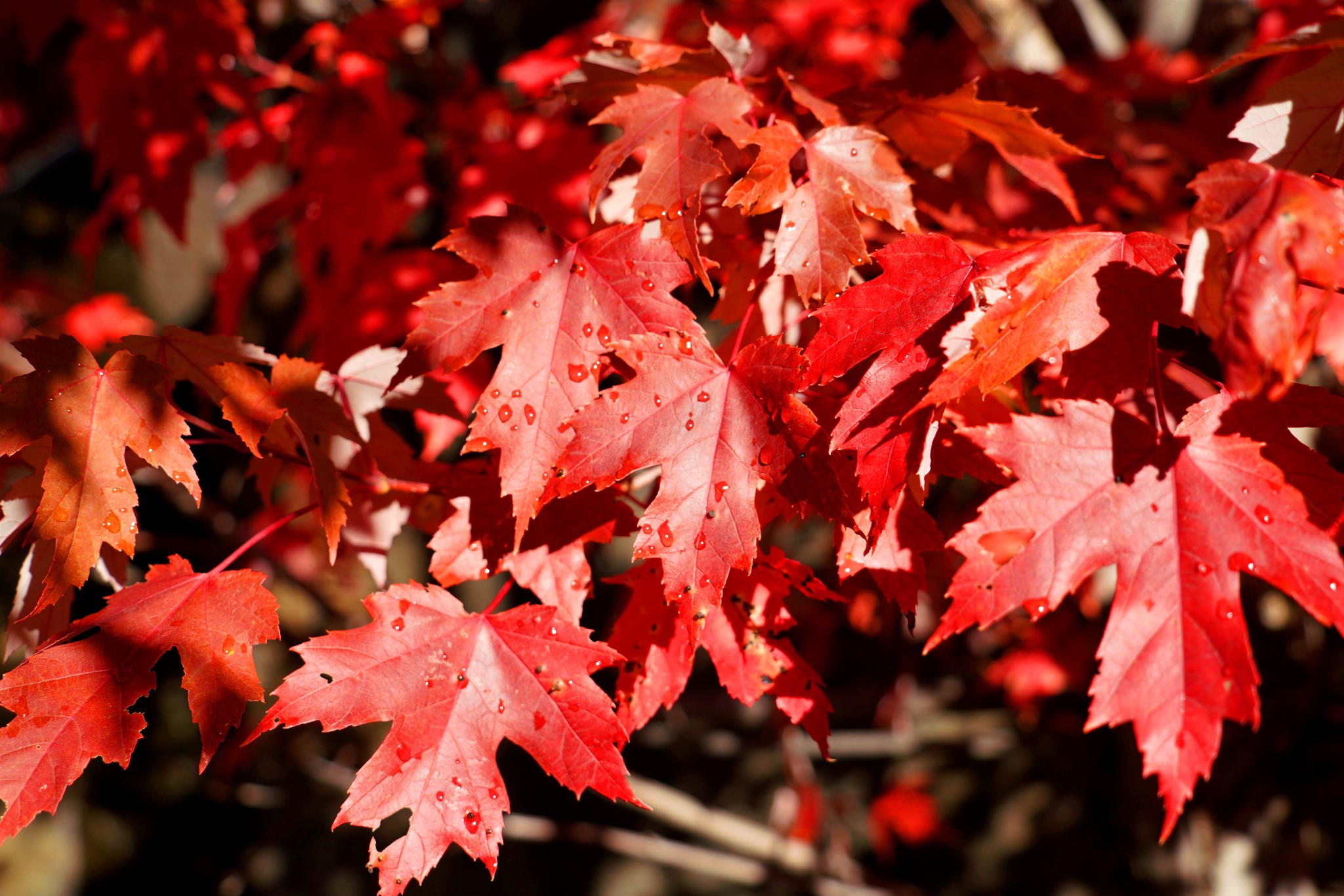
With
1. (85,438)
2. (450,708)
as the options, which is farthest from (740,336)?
(85,438)

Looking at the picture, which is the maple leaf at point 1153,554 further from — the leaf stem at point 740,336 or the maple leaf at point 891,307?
the leaf stem at point 740,336

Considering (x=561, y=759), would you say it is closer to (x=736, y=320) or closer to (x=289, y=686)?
(x=289, y=686)

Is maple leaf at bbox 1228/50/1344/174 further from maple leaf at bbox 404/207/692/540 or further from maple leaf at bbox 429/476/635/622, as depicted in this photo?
maple leaf at bbox 429/476/635/622

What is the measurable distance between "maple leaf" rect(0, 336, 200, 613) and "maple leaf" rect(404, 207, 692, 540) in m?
0.32

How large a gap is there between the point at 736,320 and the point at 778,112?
356 mm

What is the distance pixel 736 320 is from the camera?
45.3 inches

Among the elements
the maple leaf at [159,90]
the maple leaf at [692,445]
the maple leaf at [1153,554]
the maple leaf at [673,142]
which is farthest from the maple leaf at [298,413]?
the maple leaf at [159,90]

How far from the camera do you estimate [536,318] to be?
101 cm

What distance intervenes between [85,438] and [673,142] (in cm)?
80

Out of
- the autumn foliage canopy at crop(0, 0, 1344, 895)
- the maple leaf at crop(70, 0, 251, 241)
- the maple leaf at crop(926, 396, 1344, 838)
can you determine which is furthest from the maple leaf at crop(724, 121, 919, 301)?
the maple leaf at crop(70, 0, 251, 241)

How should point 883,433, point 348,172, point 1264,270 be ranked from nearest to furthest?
point 1264,270 → point 883,433 → point 348,172

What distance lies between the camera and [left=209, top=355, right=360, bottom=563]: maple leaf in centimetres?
101

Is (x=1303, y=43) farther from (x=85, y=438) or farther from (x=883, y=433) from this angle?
(x=85, y=438)

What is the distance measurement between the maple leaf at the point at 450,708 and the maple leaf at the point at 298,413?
13cm
